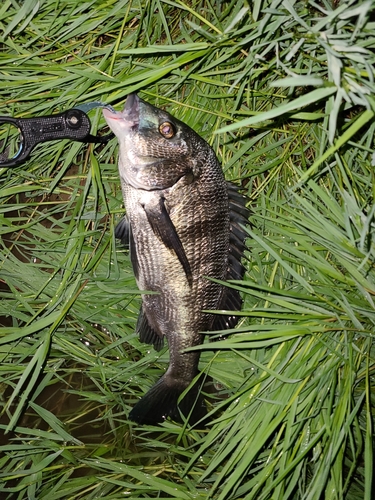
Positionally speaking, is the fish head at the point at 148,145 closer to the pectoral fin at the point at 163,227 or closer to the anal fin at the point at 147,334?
the pectoral fin at the point at 163,227

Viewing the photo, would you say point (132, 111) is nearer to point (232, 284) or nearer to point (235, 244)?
point (235, 244)

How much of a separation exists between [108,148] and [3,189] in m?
0.52

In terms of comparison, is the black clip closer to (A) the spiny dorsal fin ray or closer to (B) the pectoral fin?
(B) the pectoral fin

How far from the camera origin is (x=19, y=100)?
1.85 meters

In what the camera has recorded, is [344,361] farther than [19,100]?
No

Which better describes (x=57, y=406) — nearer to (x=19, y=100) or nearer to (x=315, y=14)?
(x=19, y=100)

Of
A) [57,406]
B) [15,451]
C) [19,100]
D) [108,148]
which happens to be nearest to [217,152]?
[108,148]

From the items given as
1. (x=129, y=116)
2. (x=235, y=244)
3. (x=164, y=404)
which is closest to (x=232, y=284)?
(x=235, y=244)

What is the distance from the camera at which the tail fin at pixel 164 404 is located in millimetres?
1968

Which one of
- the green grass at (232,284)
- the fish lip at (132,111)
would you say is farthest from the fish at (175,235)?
the green grass at (232,284)

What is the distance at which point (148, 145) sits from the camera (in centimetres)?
165

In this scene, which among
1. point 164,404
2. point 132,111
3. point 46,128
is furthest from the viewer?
point 164,404

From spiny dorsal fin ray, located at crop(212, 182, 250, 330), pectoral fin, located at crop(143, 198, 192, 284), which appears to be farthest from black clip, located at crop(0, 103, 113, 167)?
spiny dorsal fin ray, located at crop(212, 182, 250, 330)

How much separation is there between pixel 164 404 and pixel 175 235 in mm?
809
